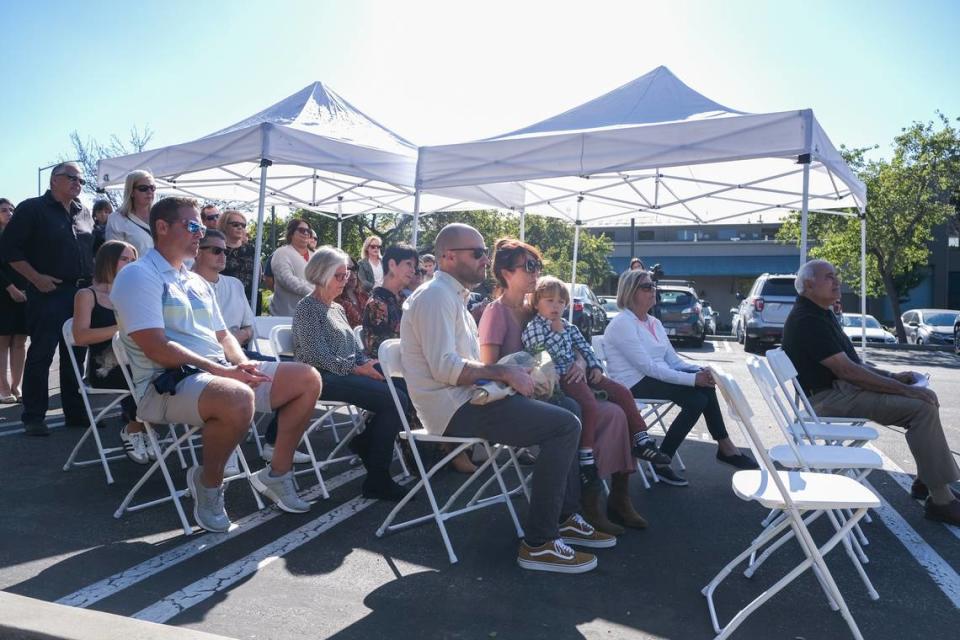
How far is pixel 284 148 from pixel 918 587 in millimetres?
6726

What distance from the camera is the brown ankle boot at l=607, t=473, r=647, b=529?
4168mm

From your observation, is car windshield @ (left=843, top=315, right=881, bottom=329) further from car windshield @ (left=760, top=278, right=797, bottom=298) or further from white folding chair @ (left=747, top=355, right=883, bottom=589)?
white folding chair @ (left=747, top=355, right=883, bottom=589)

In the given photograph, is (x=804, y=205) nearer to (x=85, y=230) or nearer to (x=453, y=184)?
(x=453, y=184)

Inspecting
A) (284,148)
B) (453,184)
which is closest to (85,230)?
(284,148)

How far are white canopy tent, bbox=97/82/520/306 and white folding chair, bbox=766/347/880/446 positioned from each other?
15.1 feet

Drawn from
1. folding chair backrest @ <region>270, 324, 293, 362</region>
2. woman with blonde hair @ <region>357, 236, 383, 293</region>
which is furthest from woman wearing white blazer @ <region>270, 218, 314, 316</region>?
folding chair backrest @ <region>270, 324, 293, 362</region>

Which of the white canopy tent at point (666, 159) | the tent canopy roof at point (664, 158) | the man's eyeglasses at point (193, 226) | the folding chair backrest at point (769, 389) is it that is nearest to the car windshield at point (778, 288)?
the white canopy tent at point (666, 159)

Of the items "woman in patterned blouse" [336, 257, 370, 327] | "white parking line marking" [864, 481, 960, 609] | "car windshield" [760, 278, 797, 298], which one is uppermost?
"car windshield" [760, 278, 797, 298]

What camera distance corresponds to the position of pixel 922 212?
22.5m

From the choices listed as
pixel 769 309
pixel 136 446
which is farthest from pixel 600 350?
pixel 769 309

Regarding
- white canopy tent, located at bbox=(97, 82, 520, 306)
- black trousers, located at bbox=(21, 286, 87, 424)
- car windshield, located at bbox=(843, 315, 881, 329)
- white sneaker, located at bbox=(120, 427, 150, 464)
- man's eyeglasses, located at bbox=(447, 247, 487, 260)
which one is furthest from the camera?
car windshield, located at bbox=(843, 315, 881, 329)

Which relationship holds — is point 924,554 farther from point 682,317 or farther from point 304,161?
point 682,317

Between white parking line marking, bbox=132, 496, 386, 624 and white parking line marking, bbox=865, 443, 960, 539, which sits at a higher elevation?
white parking line marking, bbox=865, 443, 960, 539

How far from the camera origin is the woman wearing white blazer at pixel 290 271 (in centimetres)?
698
